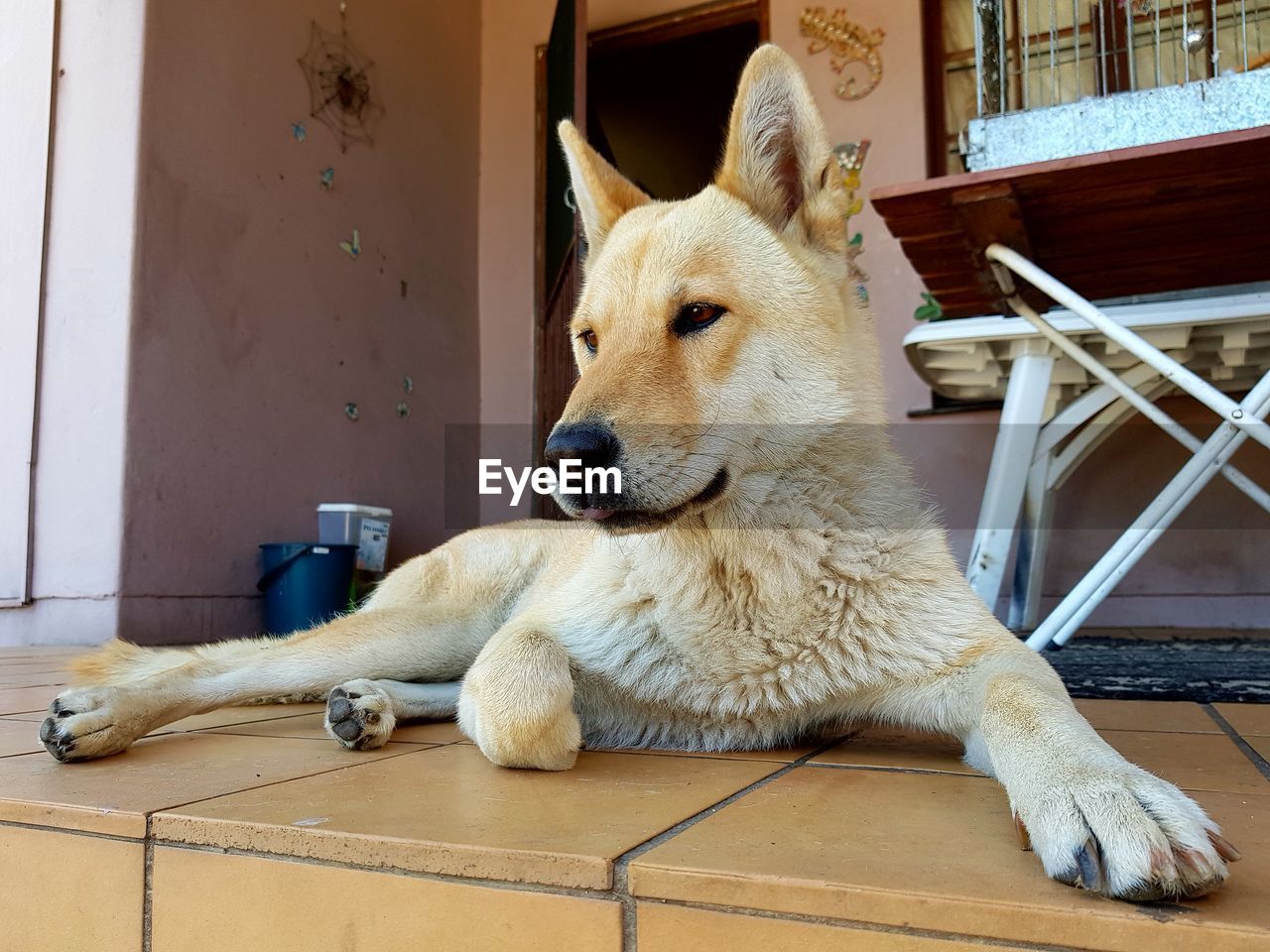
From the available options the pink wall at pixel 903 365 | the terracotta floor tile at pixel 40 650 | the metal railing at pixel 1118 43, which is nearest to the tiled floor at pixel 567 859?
the terracotta floor tile at pixel 40 650

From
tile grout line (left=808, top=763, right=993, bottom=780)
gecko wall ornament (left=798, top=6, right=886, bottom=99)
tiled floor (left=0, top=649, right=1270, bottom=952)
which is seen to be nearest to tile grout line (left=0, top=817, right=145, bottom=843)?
tiled floor (left=0, top=649, right=1270, bottom=952)

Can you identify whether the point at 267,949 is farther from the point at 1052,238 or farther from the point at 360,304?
the point at 360,304

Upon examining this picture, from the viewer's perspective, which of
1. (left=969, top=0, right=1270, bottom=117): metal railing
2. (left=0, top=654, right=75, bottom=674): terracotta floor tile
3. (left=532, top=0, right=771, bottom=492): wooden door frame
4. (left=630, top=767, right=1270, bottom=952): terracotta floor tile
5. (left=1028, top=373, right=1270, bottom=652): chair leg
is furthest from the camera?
(left=532, top=0, right=771, bottom=492): wooden door frame

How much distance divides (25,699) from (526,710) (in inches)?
62.9

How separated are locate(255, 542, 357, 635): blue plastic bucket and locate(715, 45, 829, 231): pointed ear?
2.83m

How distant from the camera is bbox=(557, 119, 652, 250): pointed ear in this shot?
6.43 ft

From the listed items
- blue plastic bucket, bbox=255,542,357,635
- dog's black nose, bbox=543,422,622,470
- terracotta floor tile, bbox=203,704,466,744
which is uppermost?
dog's black nose, bbox=543,422,622,470

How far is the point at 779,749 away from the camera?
59.0 inches

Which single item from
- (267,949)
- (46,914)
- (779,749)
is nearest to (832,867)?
(267,949)

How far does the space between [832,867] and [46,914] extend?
0.84 m

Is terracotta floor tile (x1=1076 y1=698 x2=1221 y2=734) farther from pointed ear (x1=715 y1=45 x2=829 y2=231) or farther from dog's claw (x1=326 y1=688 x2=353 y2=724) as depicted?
dog's claw (x1=326 y1=688 x2=353 y2=724)

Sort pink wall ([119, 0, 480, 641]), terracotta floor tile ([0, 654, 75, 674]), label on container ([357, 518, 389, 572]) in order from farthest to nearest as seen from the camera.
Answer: label on container ([357, 518, 389, 572]) < pink wall ([119, 0, 480, 641]) < terracotta floor tile ([0, 654, 75, 674])

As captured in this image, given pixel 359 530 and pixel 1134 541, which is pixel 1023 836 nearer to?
pixel 1134 541

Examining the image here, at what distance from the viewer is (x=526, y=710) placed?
1271 mm
